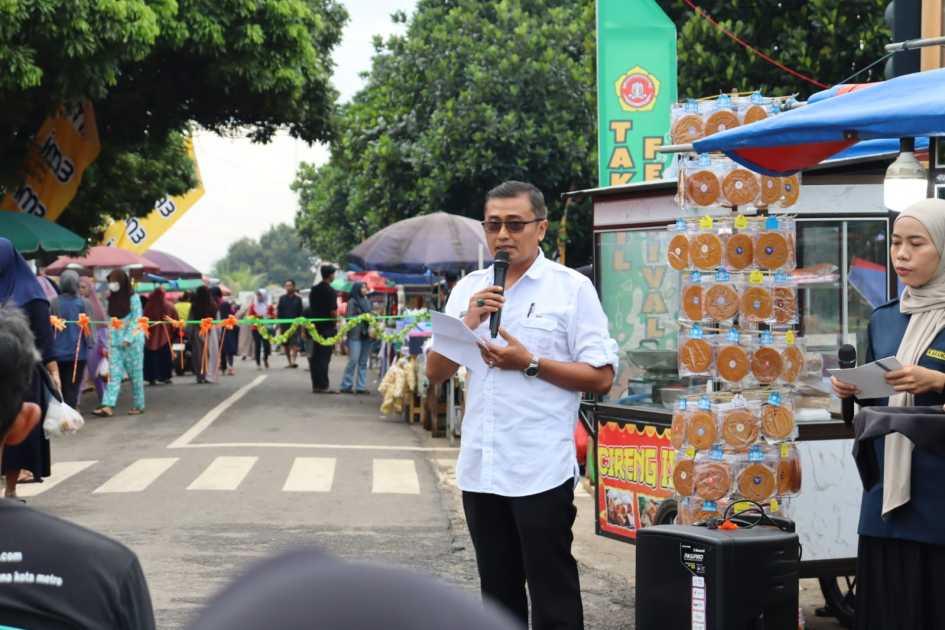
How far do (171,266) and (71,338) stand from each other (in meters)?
24.4

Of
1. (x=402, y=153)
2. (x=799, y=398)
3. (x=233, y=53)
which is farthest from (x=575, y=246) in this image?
(x=799, y=398)

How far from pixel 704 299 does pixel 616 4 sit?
9063 mm

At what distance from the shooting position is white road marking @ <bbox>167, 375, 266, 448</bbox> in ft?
52.1

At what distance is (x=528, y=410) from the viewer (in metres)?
5.05

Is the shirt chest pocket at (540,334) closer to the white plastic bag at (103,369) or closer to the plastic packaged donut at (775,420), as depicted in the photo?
the plastic packaged donut at (775,420)

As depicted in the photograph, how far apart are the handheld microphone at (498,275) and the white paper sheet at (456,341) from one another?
79 mm

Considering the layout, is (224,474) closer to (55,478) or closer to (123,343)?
(55,478)

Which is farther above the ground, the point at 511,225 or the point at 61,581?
the point at 511,225

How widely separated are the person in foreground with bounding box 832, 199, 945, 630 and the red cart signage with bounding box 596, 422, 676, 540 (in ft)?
8.61

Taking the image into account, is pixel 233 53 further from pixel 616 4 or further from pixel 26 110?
pixel 616 4

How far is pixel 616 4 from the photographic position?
599 inches

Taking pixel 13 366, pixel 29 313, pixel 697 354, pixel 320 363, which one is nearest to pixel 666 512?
pixel 697 354

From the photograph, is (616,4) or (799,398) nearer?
(799,398)

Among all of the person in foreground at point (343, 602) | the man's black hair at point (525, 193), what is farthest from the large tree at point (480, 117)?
the person in foreground at point (343, 602)
